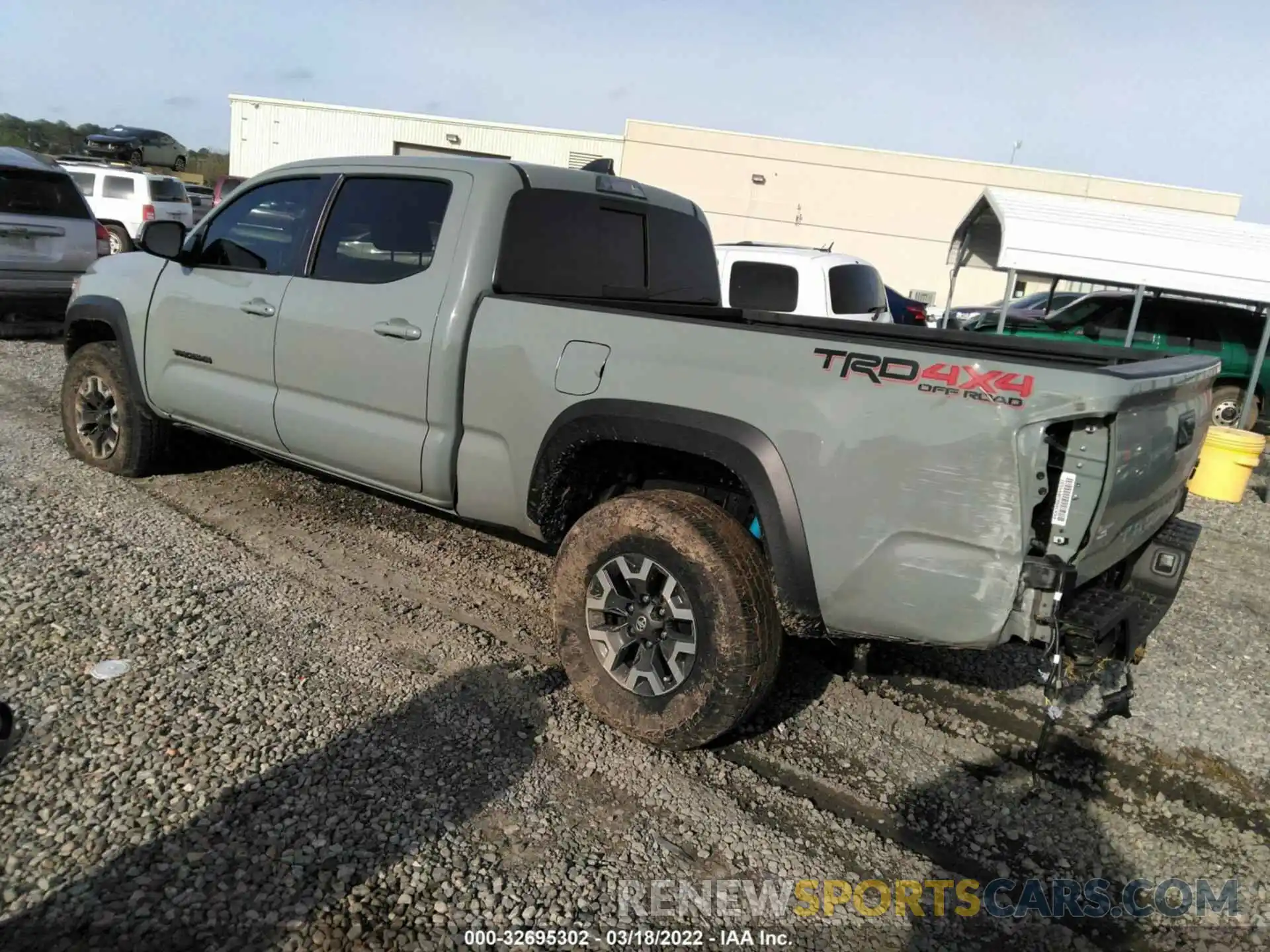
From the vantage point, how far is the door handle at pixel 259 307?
14.5 feet

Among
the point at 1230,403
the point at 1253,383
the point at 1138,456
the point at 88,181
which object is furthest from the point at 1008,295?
the point at 88,181

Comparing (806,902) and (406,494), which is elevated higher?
(406,494)

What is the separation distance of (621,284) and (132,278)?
3023 millimetres

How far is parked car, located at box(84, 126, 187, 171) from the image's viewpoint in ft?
105

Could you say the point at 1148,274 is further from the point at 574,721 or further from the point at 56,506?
the point at 56,506

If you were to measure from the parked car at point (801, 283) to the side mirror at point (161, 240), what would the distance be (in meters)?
4.47

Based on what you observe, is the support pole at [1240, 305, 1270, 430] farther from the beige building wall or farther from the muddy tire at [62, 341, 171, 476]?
the beige building wall

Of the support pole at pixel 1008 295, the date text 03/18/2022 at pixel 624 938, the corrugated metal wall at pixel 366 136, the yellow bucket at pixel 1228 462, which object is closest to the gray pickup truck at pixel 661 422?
the date text 03/18/2022 at pixel 624 938

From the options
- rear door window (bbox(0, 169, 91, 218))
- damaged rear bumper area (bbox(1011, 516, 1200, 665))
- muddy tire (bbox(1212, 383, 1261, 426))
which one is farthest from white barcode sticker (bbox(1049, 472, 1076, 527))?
muddy tire (bbox(1212, 383, 1261, 426))

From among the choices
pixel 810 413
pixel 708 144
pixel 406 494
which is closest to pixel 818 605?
pixel 810 413

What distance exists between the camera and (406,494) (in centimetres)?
404

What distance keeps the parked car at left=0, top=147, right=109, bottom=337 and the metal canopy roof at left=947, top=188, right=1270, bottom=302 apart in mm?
10832

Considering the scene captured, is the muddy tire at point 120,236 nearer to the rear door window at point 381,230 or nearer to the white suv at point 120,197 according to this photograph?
the white suv at point 120,197

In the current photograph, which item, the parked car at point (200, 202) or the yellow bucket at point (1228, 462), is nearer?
the yellow bucket at point (1228, 462)
